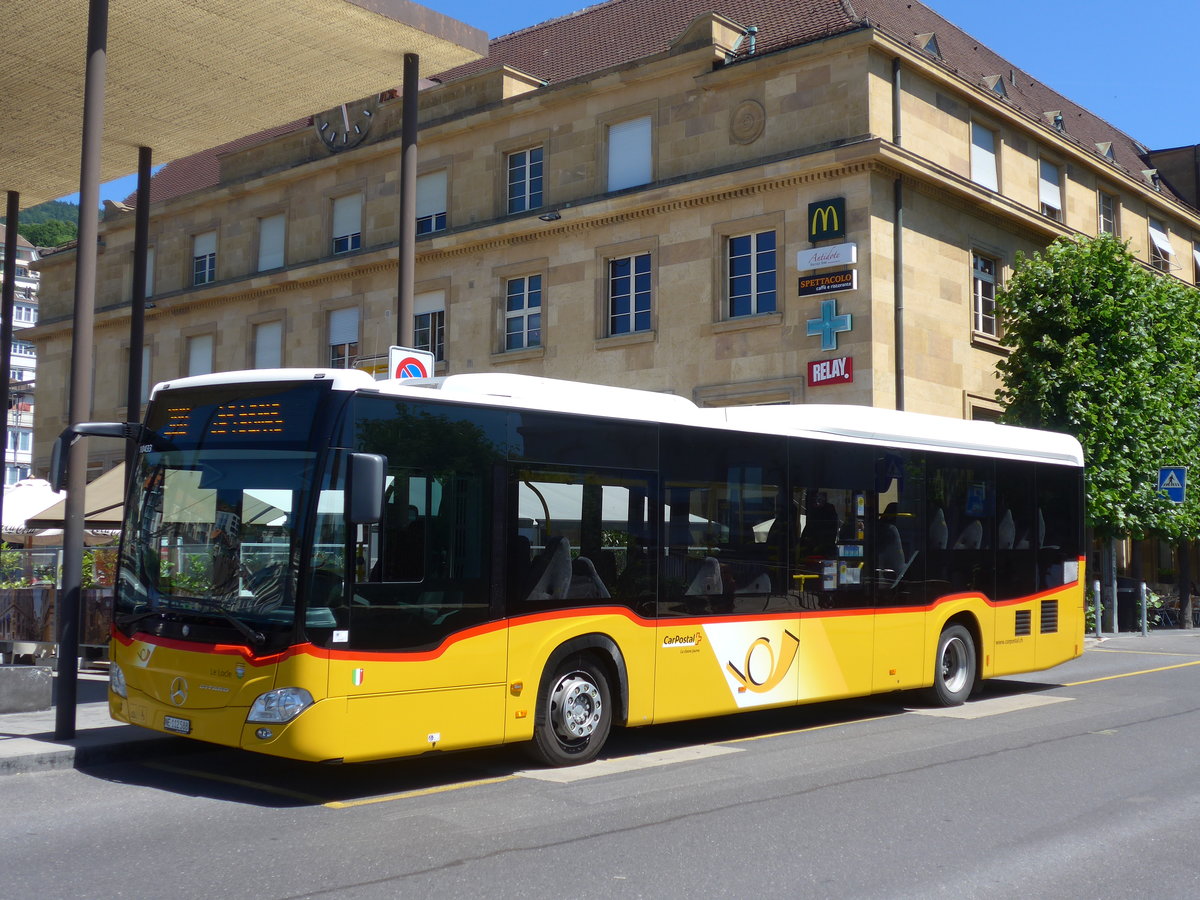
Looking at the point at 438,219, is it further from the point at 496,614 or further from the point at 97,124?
the point at 496,614

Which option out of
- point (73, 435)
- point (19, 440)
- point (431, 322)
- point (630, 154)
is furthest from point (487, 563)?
point (19, 440)

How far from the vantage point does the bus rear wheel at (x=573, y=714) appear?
9.11 meters

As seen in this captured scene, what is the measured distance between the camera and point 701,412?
10.5 m

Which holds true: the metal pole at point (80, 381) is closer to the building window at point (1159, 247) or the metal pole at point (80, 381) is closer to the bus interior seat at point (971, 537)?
the bus interior seat at point (971, 537)

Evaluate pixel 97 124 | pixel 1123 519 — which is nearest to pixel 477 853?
pixel 97 124

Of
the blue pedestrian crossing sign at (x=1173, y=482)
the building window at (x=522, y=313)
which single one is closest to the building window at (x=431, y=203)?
the building window at (x=522, y=313)

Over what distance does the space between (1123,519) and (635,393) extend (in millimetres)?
17854

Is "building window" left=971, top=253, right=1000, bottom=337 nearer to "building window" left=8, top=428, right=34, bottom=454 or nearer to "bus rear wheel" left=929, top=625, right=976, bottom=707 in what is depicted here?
"bus rear wheel" left=929, top=625, right=976, bottom=707

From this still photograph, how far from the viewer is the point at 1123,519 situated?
24.9 m

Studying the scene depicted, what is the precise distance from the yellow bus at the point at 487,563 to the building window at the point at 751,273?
14380 mm

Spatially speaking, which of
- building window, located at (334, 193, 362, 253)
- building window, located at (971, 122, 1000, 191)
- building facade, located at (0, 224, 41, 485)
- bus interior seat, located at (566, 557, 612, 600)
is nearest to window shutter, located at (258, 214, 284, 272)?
building window, located at (334, 193, 362, 253)

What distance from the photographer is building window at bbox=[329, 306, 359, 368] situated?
33.3 m

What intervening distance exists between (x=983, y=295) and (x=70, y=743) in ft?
77.0

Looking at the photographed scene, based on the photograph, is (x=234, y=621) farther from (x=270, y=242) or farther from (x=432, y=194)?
(x=270, y=242)
